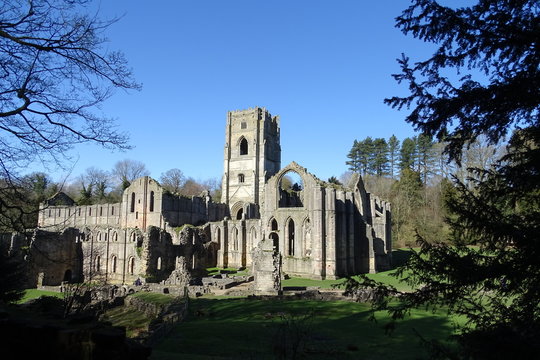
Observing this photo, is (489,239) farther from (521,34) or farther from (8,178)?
(8,178)

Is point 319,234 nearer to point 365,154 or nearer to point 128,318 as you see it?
point 128,318

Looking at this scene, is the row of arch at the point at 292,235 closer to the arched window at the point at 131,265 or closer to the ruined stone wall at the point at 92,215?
the arched window at the point at 131,265

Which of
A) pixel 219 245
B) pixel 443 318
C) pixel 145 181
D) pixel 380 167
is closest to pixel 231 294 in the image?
pixel 443 318

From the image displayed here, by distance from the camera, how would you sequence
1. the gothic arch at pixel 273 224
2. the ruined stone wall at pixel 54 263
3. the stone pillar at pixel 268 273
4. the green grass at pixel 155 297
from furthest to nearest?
the gothic arch at pixel 273 224
the ruined stone wall at pixel 54 263
the stone pillar at pixel 268 273
the green grass at pixel 155 297

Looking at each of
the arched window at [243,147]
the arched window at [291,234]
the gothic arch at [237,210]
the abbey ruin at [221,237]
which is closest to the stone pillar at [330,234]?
the abbey ruin at [221,237]

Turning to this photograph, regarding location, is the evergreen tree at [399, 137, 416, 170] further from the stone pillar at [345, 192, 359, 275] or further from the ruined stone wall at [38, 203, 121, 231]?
the ruined stone wall at [38, 203, 121, 231]

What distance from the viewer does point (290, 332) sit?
378 inches

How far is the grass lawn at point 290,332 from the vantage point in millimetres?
11398

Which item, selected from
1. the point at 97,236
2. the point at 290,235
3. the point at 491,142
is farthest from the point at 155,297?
the point at 491,142

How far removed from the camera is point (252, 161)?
61781mm

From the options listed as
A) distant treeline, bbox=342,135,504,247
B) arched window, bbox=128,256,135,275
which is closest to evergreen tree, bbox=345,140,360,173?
distant treeline, bbox=342,135,504,247

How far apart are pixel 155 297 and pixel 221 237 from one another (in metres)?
19.6

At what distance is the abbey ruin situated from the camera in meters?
33.8

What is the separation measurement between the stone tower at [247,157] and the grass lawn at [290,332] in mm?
37813
